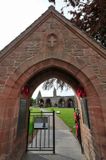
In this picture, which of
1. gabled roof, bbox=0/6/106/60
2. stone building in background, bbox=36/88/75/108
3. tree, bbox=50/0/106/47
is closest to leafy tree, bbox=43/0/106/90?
tree, bbox=50/0/106/47

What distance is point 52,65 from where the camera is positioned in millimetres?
4797

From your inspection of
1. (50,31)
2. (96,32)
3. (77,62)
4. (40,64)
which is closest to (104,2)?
(96,32)

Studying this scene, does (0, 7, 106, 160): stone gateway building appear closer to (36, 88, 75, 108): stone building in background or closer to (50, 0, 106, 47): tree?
(50, 0, 106, 47): tree

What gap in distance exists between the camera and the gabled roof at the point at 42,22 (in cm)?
472

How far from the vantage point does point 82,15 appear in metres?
9.88

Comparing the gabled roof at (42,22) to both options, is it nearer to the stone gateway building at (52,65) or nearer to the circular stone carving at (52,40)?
the stone gateway building at (52,65)

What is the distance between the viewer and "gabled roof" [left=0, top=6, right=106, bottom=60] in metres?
4.72

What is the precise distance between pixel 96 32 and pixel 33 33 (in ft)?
17.5

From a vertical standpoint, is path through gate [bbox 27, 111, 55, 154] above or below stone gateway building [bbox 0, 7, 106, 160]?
below

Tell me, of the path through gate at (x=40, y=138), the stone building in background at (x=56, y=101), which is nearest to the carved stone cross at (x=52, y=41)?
the path through gate at (x=40, y=138)

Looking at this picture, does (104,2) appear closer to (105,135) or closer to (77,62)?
(77,62)

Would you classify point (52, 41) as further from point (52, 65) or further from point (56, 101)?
point (56, 101)

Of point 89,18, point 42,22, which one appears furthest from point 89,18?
point 42,22

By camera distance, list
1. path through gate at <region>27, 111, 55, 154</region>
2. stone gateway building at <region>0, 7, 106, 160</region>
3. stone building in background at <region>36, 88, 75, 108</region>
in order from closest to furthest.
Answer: stone gateway building at <region>0, 7, 106, 160</region> → path through gate at <region>27, 111, 55, 154</region> → stone building in background at <region>36, 88, 75, 108</region>
